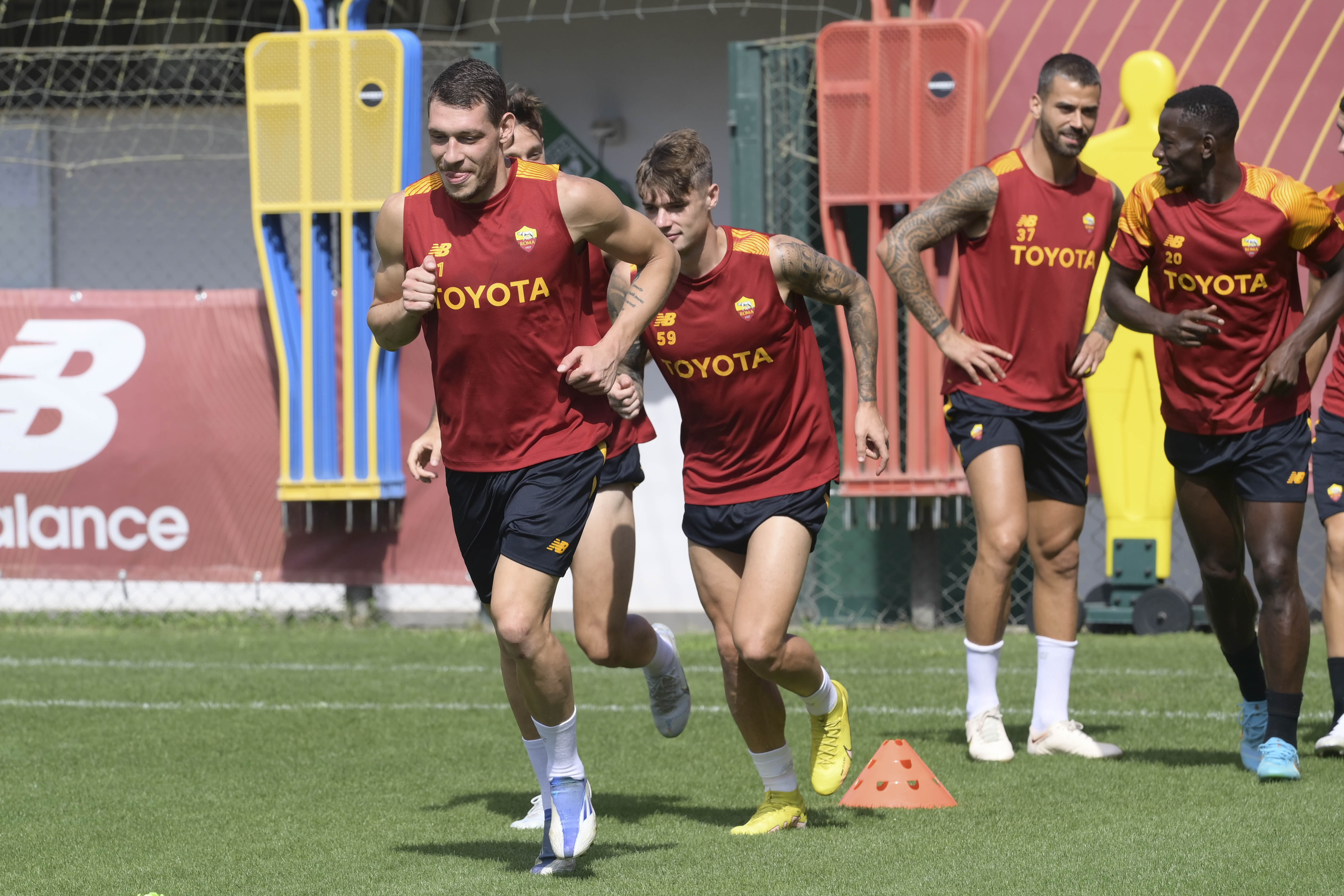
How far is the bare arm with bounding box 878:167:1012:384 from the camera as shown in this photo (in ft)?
20.2

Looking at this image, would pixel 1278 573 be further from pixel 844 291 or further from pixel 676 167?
pixel 676 167

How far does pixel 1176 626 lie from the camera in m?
9.48

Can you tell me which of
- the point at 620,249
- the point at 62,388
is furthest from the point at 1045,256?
the point at 62,388

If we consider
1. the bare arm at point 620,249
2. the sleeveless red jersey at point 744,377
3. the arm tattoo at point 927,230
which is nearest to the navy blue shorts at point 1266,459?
the arm tattoo at point 927,230

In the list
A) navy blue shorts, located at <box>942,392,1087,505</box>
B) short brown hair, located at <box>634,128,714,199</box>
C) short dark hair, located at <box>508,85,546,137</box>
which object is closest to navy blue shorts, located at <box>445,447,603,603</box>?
short brown hair, located at <box>634,128,714,199</box>

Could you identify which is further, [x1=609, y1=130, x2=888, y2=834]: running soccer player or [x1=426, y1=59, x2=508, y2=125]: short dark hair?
[x1=609, y1=130, x2=888, y2=834]: running soccer player

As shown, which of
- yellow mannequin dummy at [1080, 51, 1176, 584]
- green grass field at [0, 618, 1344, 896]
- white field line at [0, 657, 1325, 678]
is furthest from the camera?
yellow mannequin dummy at [1080, 51, 1176, 584]

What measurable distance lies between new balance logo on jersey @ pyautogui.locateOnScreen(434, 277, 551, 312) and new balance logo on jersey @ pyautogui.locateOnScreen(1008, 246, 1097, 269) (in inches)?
97.4

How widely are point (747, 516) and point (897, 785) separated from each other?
101 centimetres

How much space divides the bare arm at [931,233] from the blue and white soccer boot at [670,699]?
1.60 m

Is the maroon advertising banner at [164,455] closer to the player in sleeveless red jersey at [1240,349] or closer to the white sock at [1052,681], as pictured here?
the white sock at [1052,681]

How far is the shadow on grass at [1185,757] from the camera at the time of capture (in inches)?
224

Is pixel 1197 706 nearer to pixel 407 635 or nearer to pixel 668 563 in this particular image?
pixel 668 563

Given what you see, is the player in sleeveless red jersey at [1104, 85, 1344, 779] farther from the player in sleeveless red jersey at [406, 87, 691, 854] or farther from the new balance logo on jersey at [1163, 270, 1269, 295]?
the player in sleeveless red jersey at [406, 87, 691, 854]
